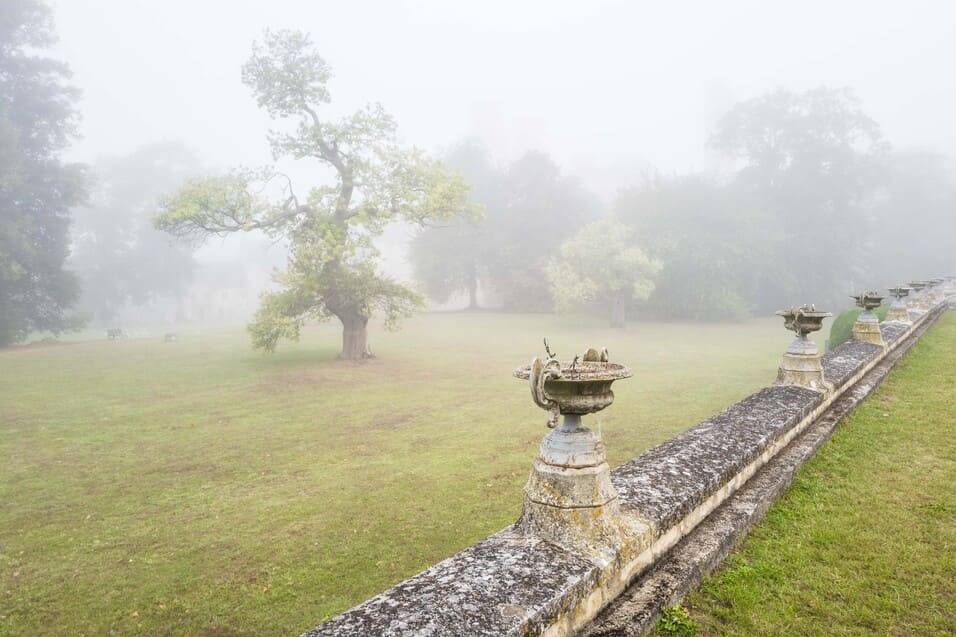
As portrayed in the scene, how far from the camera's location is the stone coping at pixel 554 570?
2135mm

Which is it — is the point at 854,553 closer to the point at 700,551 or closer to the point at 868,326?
the point at 700,551

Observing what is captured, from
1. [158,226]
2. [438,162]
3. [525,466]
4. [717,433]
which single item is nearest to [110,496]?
[525,466]

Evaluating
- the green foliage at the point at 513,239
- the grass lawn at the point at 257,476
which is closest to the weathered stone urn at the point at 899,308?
the grass lawn at the point at 257,476

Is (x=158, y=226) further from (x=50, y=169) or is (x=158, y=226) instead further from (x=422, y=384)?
(x=50, y=169)

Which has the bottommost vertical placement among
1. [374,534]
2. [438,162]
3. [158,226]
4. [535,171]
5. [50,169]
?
[374,534]

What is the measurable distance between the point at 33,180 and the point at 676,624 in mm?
34574

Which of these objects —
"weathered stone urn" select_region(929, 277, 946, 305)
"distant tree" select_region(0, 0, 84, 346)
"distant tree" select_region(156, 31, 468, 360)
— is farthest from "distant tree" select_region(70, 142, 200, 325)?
"weathered stone urn" select_region(929, 277, 946, 305)

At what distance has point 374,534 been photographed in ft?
19.3

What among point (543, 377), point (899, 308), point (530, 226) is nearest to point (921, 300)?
point (899, 308)

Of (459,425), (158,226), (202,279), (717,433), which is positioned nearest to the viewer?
(717,433)

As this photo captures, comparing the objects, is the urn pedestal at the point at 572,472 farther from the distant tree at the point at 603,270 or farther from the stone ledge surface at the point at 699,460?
the distant tree at the point at 603,270

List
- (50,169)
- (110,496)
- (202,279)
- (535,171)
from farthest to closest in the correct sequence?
1. (202,279)
2. (535,171)
3. (50,169)
4. (110,496)

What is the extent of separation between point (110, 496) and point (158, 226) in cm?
1227

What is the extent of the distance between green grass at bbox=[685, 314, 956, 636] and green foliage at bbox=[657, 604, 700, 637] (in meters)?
0.07
